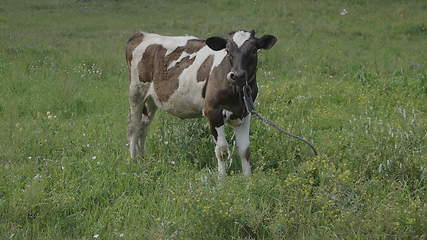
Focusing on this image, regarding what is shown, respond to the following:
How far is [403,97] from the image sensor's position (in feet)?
30.4

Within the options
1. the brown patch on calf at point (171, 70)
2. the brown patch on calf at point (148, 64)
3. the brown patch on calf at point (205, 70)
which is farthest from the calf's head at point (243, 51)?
the brown patch on calf at point (148, 64)

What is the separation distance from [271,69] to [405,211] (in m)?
8.16

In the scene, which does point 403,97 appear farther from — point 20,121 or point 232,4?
point 232,4

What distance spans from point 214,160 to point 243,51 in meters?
1.54

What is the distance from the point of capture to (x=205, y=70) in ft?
21.5

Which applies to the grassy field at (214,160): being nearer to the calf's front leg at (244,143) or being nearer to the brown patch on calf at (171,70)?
the calf's front leg at (244,143)

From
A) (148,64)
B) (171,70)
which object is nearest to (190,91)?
(171,70)

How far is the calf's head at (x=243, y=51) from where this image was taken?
18.7 ft

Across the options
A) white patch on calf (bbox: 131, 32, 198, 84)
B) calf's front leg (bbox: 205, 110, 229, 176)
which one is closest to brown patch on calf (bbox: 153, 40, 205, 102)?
white patch on calf (bbox: 131, 32, 198, 84)

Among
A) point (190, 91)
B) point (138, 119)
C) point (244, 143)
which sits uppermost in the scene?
point (190, 91)

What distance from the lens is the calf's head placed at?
570 centimetres

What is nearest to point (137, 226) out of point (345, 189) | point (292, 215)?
point (292, 215)

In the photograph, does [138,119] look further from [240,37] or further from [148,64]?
[240,37]

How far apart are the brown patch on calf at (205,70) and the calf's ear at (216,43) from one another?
328 millimetres
